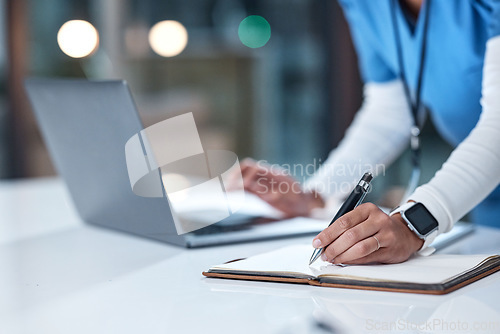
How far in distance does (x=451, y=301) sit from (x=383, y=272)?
89 millimetres

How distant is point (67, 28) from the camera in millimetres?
1718

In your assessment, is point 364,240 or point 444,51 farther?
point 444,51

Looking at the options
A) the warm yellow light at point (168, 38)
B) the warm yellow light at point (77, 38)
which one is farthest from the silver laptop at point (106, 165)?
the warm yellow light at point (168, 38)

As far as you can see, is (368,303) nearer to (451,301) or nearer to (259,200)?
(451,301)

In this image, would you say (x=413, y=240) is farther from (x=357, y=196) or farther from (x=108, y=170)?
(x=108, y=170)

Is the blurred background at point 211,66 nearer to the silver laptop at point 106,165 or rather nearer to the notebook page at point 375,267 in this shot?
the silver laptop at point 106,165

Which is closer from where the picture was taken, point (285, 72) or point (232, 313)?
point (232, 313)

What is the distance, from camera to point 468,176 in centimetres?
81

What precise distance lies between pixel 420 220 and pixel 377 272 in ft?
0.41

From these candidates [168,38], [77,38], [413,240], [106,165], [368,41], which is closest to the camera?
[413,240]

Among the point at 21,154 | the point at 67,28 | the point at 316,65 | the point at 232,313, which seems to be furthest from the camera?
the point at 316,65

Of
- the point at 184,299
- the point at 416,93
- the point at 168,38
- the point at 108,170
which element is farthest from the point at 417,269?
the point at 168,38

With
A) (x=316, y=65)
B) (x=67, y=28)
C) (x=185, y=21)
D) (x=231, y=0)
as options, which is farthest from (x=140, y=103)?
(x=67, y=28)

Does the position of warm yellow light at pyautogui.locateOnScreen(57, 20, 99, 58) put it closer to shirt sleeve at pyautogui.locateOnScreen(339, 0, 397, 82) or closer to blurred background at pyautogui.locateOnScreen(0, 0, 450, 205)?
shirt sleeve at pyautogui.locateOnScreen(339, 0, 397, 82)
